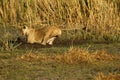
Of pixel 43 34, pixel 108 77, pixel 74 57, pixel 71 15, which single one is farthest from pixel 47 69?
pixel 71 15

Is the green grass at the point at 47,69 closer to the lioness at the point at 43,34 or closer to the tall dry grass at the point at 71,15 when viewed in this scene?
the lioness at the point at 43,34

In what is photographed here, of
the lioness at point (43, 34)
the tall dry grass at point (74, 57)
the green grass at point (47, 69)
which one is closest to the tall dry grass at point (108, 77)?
the green grass at point (47, 69)

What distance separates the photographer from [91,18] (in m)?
12.6

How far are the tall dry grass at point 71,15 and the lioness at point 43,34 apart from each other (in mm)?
A: 1066

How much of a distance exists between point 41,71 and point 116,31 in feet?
14.8

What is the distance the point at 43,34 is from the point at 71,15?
200 centimetres

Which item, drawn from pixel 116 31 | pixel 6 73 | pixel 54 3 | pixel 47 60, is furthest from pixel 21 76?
pixel 54 3

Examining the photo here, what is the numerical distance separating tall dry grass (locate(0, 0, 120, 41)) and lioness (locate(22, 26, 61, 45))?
3.50 ft

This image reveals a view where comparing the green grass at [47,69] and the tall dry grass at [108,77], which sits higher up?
the tall dry grass at [108,77]

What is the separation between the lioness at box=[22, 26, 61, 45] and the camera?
1122 centimetres

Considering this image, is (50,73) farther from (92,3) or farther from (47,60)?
(92,3)

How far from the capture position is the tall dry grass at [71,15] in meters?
12.4

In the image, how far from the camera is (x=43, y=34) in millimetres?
11352

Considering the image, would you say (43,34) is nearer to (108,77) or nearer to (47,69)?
(47,69)
